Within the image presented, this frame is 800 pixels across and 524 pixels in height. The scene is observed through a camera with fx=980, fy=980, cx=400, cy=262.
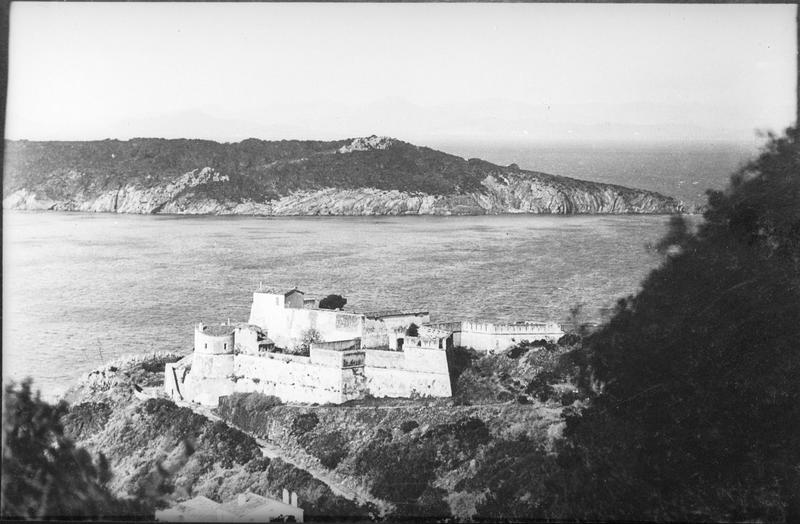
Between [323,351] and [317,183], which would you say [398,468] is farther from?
[317,183]

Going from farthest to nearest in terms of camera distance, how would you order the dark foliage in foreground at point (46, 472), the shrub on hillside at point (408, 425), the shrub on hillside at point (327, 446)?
the shrub on hillside at point (408, 425), the shrub on hillside at point (327, 446), the dark foliage in foreground at point (46, 472)

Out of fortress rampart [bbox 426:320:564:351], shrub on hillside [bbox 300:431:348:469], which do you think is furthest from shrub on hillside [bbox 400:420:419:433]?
fortress rampart [bbox 426:320:564:351]

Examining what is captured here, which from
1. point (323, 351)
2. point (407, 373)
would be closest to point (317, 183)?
point (323, 351)

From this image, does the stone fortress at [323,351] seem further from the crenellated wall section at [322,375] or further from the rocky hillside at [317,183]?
the rocky hillside at [317,183]

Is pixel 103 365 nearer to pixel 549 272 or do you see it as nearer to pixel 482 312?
pixel 482 312

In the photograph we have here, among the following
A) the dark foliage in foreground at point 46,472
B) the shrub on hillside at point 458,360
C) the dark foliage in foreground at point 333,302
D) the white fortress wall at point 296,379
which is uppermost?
the dark foliage in foreground at point 333,302

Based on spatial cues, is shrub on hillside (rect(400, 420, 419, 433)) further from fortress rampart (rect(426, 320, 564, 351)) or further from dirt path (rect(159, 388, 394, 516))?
fortress rampart (rect(426, 320, 564, 351))

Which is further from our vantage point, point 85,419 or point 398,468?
point 85,419

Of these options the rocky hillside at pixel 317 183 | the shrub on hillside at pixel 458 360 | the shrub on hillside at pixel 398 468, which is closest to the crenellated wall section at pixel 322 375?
the shrub on hillside at pixel 458 360
